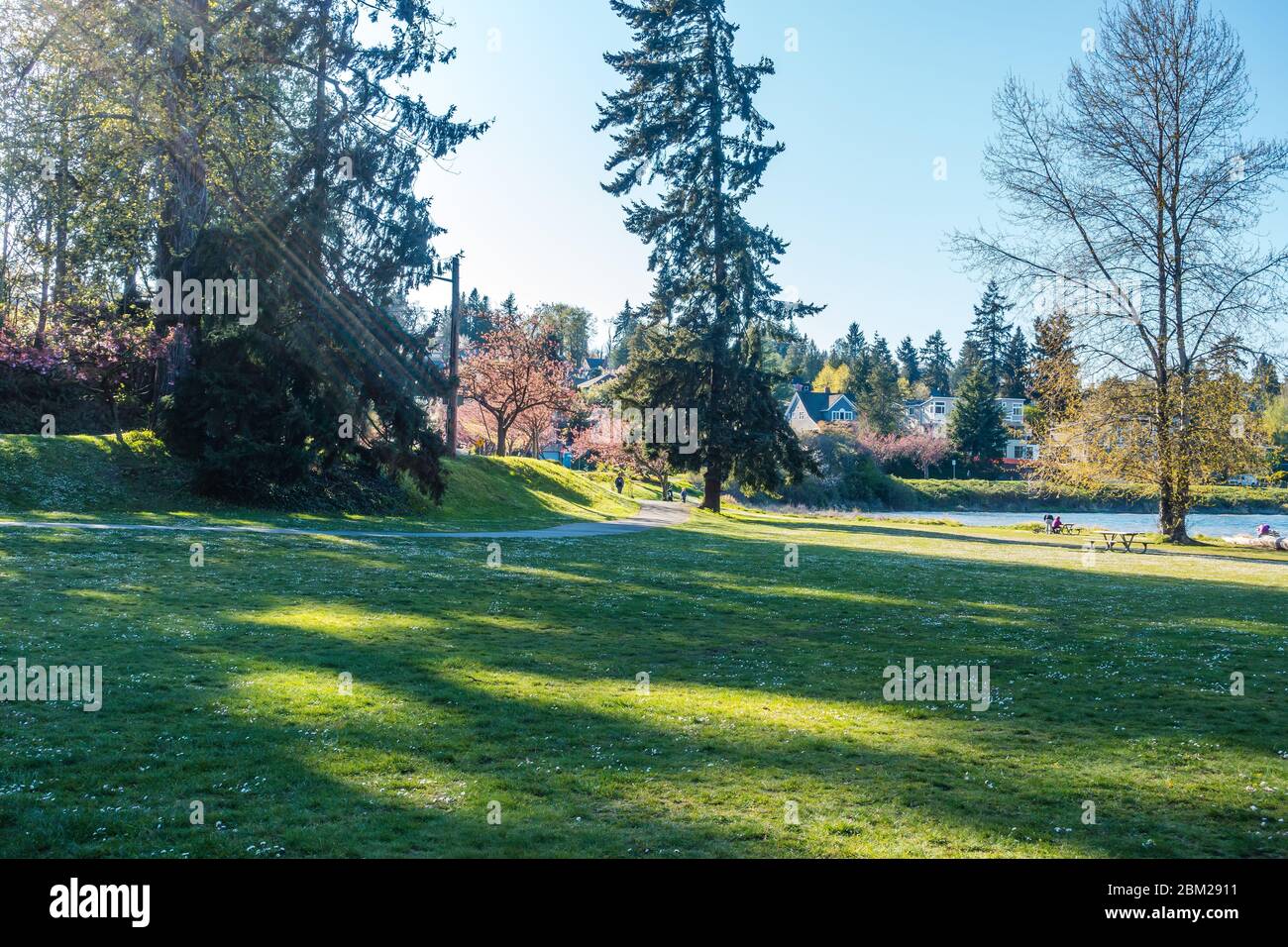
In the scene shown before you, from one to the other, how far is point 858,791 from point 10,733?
→ 6.55 metres

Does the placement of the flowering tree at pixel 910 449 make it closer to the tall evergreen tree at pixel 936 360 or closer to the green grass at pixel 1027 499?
the green grass at pixel 1027 499

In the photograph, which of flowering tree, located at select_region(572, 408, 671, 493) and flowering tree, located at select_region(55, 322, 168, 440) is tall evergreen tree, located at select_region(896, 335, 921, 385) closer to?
flowering tree, located at select_region(572, 408, 671, 493)

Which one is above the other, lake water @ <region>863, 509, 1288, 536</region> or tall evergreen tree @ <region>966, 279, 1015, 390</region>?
tall evergreen tree @ <region>966, 279, 1015, 390</region>

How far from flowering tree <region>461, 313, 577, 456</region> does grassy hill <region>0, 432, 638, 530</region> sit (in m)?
21.3

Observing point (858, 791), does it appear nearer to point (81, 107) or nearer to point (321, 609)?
point (321, 609)

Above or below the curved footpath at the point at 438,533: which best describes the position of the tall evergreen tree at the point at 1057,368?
above

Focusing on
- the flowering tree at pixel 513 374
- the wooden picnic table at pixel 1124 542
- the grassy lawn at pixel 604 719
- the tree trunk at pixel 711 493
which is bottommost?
the wooden picnic table at pixel 1124 542

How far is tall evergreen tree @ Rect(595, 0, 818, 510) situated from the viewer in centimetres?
4394

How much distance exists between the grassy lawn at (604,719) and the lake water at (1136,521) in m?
39.3

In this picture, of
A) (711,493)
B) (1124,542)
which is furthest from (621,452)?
(1124,542)

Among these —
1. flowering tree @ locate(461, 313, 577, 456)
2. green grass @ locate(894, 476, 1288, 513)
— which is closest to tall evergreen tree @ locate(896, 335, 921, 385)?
green grass @ locate(894, 476, 1288, 513)

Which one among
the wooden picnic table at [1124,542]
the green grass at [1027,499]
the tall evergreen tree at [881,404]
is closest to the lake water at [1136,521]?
the green grass at [1027,499]

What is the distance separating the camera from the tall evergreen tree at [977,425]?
95000 mm
